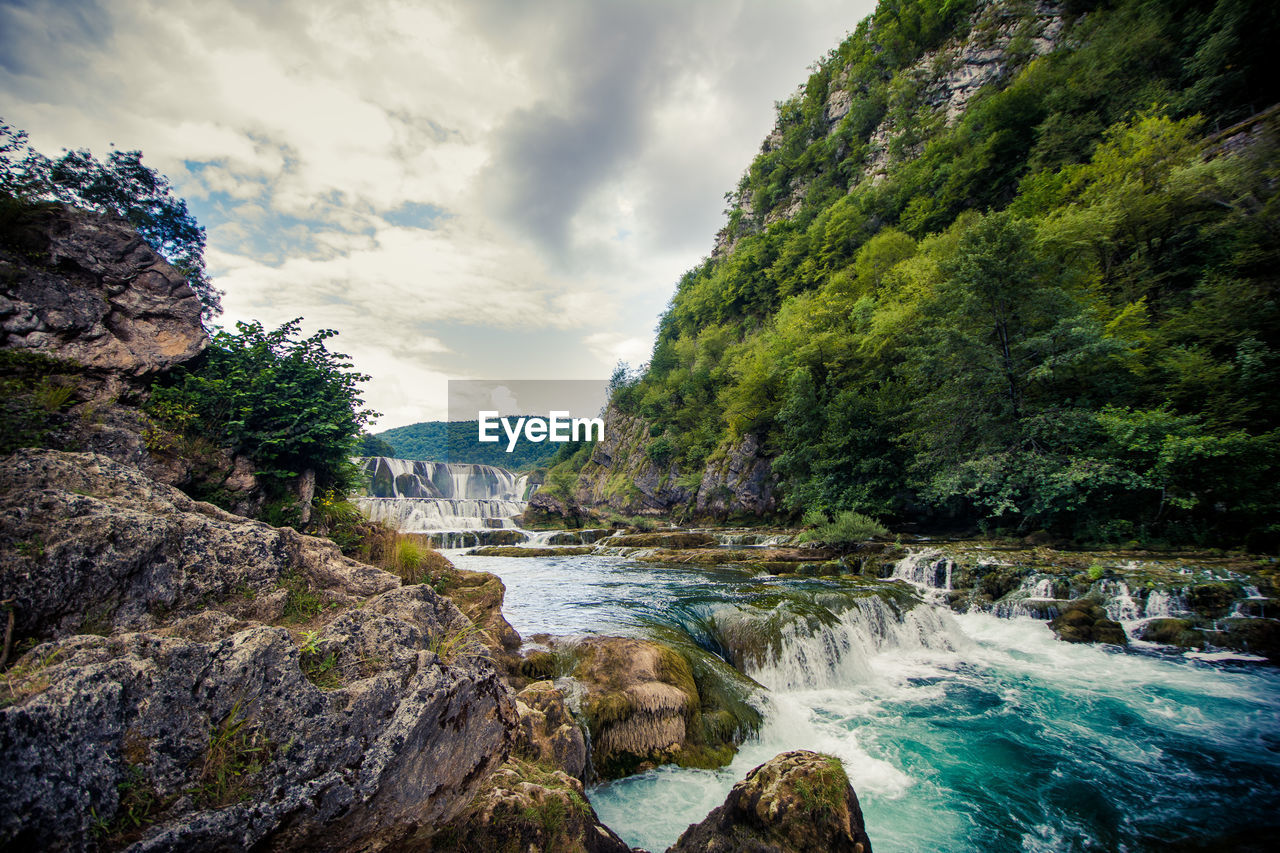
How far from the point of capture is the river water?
15.3ft

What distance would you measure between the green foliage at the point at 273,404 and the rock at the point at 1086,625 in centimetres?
1539

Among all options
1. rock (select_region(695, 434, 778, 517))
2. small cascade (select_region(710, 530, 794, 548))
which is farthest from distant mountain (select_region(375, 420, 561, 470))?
small cascade (select_region(710, 530, 794, 548))

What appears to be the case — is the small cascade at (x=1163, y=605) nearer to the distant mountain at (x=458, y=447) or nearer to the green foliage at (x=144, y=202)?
the green foliage at (x=144, y=202)

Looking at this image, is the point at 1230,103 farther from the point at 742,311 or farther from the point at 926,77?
the point at 742,311

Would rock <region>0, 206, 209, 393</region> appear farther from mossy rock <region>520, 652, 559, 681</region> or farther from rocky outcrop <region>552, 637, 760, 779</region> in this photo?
rocky outcrop <region>552, 637, 760, 779</region>

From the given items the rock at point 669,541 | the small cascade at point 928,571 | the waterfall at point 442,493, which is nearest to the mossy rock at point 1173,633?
the small cascade at point 928,571

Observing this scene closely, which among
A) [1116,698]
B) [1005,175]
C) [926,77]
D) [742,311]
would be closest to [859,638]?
[1116,698]

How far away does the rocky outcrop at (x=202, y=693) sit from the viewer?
177cm

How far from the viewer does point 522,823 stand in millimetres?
2908

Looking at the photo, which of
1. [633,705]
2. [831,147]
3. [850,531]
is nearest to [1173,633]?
[850,531]

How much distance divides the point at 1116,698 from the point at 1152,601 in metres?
3.83

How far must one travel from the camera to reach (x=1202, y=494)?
37.1 feet

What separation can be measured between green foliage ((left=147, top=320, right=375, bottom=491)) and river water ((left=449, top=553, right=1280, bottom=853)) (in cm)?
508

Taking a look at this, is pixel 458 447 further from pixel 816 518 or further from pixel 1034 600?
pixel 1034 600
